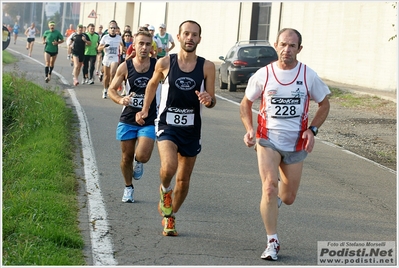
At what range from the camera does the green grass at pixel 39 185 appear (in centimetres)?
655

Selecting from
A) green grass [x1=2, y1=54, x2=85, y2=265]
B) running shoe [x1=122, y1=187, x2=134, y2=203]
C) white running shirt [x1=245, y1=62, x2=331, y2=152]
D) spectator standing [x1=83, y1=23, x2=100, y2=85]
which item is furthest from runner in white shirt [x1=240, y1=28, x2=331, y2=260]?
spectator standing [x1=83, y1=23, x2=100, y2=85]

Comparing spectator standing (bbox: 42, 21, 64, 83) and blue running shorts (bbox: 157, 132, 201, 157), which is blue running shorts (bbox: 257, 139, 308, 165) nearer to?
blue running shorts (bbox: 157, 132, 201, 157)

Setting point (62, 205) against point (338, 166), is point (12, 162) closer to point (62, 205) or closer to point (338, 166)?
point (62, 205)

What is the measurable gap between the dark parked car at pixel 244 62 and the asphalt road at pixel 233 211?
11.0m

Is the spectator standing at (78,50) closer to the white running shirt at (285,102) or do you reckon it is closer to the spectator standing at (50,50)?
the spectator standing at (50,50)

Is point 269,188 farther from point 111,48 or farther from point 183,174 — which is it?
point 111,48

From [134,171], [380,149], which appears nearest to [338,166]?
[380,149]

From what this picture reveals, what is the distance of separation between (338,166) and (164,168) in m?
5.31

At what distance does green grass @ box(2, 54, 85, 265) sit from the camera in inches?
258

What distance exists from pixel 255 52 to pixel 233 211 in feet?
56.4

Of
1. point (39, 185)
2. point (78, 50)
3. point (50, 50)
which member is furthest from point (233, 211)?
point (50, 50)

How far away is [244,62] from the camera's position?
25.1 meters

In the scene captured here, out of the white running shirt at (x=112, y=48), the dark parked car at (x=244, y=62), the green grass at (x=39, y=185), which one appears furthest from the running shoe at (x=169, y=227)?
the dark parked car at (x=244, y=62)

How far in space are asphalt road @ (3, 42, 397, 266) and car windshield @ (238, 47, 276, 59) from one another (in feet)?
37.7
